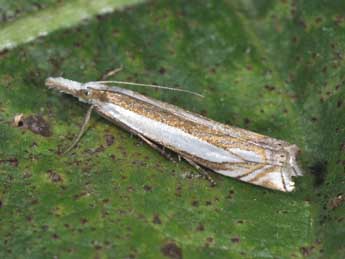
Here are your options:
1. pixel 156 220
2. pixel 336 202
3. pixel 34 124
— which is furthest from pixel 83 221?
pixel 336 202

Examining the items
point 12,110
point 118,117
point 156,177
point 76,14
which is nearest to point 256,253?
point 156,177

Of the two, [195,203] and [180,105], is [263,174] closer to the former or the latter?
[195,203]

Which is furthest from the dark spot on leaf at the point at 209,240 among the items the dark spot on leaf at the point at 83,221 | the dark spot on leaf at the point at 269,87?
the dark spot on leaf at the point at 269,87

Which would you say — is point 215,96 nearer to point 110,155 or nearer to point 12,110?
point 110,155

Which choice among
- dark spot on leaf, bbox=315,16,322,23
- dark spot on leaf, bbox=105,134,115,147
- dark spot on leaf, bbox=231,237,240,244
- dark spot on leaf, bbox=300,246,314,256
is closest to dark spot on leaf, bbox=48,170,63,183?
dark spot on leaf, bbox=105,134,115,147

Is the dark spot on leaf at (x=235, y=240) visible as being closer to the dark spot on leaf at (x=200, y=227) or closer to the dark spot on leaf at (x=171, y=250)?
the dark spot on leaf at (x=200, y=227)
